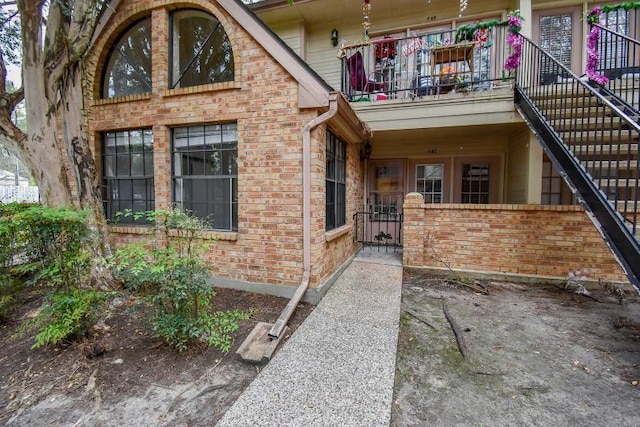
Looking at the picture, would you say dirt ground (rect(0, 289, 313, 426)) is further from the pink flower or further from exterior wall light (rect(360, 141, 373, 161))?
the pink flower

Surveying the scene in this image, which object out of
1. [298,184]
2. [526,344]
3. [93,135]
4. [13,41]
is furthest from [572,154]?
[13,41]

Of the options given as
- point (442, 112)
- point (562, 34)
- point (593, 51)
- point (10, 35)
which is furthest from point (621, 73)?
point (10, 35)

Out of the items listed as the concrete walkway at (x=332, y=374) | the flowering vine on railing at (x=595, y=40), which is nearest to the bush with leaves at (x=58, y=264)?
the concrete walkway at (x=332, y=374)

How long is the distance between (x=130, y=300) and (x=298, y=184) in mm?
2931

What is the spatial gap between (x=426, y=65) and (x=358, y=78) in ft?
5.28

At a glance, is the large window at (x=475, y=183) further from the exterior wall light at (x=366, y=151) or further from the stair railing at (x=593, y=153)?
the exterior wall light at (x=366, y=151)

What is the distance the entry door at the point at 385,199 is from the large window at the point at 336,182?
208 centimetres

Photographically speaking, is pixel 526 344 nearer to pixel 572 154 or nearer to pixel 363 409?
pixel 363 409

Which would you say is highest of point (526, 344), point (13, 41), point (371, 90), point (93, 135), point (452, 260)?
point (13, 41)

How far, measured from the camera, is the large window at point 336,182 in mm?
5020

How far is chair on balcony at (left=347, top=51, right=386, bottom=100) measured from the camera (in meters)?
6.72

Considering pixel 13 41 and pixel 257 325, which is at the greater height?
pixel 13 41

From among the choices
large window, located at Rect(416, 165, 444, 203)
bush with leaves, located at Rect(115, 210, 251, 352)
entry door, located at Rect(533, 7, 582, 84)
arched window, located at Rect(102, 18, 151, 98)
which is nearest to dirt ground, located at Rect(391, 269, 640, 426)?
bush with leaves, located at Rect(115, 210, 251, 352)

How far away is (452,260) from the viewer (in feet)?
18.6
